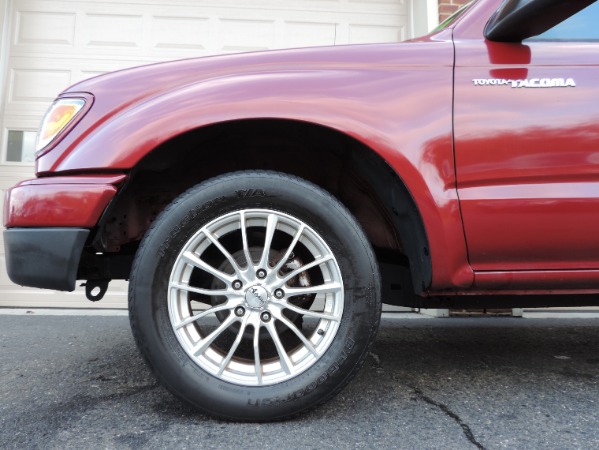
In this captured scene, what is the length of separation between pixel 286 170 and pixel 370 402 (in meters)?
0.96

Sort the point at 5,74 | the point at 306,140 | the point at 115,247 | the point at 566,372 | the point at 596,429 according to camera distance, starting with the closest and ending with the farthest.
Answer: the point at 596,429, the point at 306,140, the point at 115,247, the point at 566,372, the point at 5,74

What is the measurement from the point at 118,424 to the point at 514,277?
53.6 inches

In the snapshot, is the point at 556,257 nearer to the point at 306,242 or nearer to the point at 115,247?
the point at 306,242

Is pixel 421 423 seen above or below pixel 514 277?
below

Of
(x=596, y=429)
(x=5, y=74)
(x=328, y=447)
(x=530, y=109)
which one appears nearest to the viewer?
(x=328, y=447)

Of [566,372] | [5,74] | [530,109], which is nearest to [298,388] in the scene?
[530,109]

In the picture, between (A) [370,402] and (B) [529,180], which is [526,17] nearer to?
(B) [529,180]

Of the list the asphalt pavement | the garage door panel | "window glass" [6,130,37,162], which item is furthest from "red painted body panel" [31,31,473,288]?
the garage door panel

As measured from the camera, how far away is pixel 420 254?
5.29 ft

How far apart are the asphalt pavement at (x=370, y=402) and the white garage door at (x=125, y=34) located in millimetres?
2514

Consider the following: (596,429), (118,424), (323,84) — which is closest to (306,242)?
(323,84)

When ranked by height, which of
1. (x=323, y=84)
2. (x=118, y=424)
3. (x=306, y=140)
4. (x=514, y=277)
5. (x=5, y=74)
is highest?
(x=5, y=74)

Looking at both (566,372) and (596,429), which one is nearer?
(596,429)

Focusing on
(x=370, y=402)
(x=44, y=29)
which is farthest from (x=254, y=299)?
(x=44, y=29)
